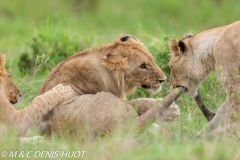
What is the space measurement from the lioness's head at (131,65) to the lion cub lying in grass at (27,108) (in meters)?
0.48

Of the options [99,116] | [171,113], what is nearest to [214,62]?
[171,113]

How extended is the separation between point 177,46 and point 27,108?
165cm

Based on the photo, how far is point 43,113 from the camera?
6.70 metres

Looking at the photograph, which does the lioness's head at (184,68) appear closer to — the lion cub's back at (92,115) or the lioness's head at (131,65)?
the lioness's head at (131,65)

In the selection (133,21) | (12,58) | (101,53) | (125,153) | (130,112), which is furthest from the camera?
(133,21)

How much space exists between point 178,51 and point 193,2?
9.18 meters

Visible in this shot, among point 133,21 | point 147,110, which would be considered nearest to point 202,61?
point 147,110

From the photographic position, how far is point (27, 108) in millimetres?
6715

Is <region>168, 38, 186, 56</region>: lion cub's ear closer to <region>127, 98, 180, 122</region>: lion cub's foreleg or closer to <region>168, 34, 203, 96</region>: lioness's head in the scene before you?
<region>168, 34, 203, 96</region>: lioness's head

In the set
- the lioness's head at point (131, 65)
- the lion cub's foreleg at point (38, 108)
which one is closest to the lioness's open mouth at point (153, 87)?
the lioness's head at point (131, 65)

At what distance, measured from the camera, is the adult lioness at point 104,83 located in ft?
21.3

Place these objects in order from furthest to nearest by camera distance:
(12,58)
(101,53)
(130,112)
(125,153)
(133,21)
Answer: (133,21), (12,58), (101,53), (130,112), (125,153)

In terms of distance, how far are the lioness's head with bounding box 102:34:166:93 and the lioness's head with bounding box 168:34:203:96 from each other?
401mm

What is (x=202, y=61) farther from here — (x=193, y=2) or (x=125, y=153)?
(x=193, y=2)
